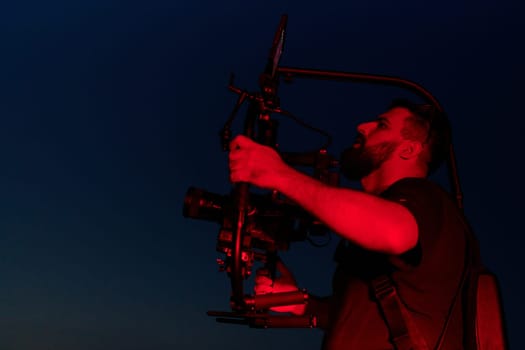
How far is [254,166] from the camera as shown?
1460 millimetres

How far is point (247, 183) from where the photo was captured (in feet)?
4.89

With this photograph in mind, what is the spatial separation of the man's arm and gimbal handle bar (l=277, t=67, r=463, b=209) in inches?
26.5

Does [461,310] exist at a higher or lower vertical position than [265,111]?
lower

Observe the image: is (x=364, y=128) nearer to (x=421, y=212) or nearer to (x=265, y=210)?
(x=265, y=210)

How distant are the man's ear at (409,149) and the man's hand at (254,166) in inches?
24.4

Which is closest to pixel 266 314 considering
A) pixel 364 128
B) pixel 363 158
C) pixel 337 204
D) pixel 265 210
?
pixel 265 210

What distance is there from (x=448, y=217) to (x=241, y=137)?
0.64 metres

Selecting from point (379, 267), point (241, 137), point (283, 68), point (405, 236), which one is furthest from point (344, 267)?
point (283, 68)

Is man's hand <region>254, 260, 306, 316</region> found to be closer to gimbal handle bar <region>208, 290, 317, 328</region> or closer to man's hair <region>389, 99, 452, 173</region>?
gimbal handle bar <region>208, 290, 317, 328</region>

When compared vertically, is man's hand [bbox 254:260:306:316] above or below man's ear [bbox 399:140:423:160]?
below

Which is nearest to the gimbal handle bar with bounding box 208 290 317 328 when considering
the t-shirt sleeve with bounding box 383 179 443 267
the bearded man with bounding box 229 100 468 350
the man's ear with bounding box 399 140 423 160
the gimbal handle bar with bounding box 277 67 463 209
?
the bearded man with bounding box 229 100 468 350

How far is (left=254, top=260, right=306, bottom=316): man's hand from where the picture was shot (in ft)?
6.97

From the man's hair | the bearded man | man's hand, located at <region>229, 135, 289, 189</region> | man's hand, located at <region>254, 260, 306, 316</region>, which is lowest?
man's hand, located at <region>254, 260, 306, 316</region>

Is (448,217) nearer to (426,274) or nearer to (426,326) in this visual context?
(426,274)
